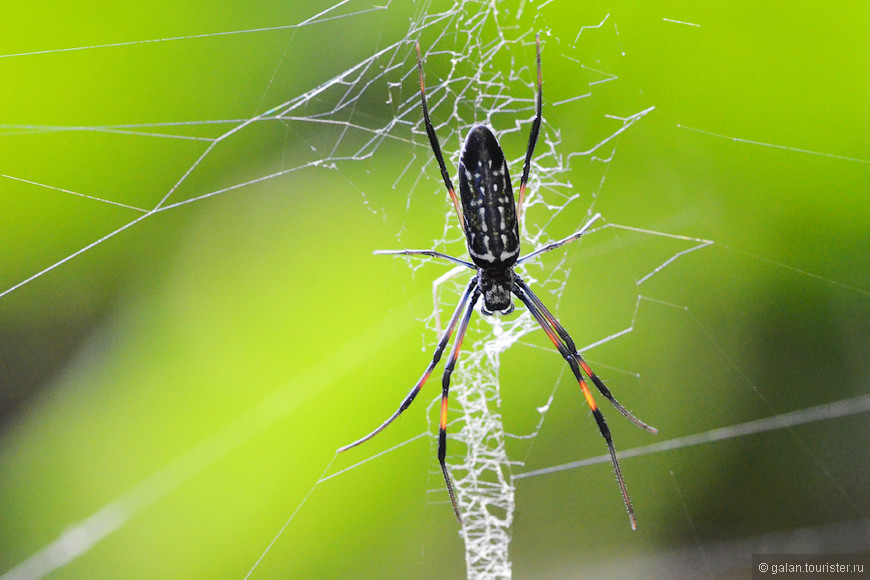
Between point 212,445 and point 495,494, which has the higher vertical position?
point 212,445

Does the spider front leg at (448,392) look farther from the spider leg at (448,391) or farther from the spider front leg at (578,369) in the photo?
the spider front leg at (578,369)

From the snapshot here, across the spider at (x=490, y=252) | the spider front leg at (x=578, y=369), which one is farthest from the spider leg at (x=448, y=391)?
the spider front leg at (x=578, y=369)

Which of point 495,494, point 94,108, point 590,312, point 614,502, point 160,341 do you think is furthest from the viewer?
point 495,494

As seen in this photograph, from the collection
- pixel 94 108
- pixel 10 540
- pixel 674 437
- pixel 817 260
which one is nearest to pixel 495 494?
pixel 674 437

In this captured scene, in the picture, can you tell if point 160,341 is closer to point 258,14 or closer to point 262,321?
point 262,321

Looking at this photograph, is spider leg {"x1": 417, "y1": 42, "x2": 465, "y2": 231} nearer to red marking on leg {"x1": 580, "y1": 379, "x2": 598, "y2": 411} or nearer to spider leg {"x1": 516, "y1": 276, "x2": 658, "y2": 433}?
spider leg {"x1": 516, "y1": 276, "x2": 658, "y2": 433}

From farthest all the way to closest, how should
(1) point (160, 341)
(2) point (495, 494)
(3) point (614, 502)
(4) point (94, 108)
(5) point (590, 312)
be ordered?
(2) point (495, 494)
(3) point (614, 502)
(5) point (590, 312)
(1) point (160, 341)
(4) point (94, 108)

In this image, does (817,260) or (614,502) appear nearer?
(817,260)

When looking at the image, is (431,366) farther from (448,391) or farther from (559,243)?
(559,243)

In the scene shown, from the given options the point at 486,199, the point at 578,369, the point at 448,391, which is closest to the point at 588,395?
the point at 578,369
